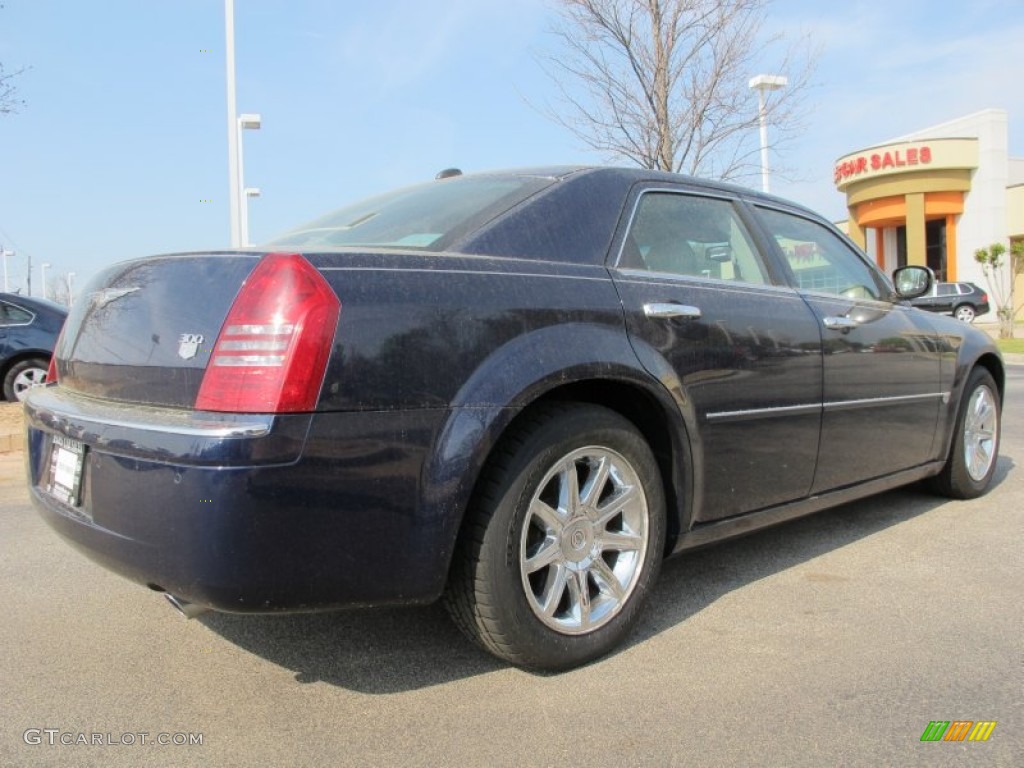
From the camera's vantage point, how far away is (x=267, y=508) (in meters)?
1.95

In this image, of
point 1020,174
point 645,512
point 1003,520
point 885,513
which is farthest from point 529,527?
point 1020,174

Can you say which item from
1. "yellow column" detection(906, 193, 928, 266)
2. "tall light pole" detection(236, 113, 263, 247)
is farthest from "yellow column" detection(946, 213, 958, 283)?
"tall light pole" detection(236, 113, 263, 247)

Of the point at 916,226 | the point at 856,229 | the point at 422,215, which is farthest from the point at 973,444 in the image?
the point at 856,229

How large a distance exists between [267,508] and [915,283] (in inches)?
143

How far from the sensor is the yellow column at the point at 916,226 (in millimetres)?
30484

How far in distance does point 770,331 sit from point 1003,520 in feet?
6.70

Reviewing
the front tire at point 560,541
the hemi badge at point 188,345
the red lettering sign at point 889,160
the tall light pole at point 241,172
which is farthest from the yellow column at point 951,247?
the hemi badge at point 188,345

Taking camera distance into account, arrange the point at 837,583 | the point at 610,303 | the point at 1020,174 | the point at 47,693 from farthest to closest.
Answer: the point at 1020,174 < the point at 837,583 < the point at 610,303 < the point at 47,693

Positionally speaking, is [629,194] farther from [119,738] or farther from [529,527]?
[119,738]

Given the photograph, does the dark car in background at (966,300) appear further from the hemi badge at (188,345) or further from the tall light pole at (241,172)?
the hemi badge at (188,345)

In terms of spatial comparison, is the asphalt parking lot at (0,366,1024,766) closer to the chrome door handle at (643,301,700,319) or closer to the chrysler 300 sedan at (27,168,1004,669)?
the chrysler 300 sedan at (27,168,1004,669)

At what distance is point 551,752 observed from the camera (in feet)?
6.72

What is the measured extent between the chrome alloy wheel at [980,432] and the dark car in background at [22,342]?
849 centimetres

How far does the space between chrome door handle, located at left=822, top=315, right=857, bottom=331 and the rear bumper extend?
6.62 ft
